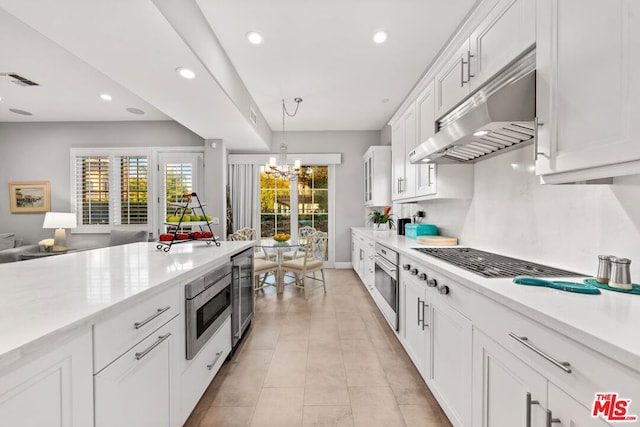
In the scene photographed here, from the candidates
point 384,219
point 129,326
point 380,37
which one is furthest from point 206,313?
point 384,219

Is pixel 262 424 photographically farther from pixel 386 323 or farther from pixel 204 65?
pixel 204 65

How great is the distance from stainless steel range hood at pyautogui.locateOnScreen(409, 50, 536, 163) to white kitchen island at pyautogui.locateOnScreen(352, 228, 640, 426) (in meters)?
0.77

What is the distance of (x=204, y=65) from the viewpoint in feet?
7.84

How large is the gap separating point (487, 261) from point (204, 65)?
2.68 metres

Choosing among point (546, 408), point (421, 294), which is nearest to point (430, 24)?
point (421, 294)

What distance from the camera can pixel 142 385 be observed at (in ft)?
3.64

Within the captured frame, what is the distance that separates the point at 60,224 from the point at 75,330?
5.47 meters

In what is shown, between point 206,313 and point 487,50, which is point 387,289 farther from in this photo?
point 487,50

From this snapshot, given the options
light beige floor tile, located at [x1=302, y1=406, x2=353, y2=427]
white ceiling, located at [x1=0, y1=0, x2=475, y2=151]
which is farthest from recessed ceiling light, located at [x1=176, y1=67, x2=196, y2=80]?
light beige floor tile, located at [x1=302, y1=406, x2=353, y2=427]

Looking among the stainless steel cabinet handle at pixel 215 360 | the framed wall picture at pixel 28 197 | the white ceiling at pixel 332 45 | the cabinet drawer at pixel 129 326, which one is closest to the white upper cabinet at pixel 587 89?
the white ceiling at pixel 332 45

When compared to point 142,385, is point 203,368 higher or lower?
lower

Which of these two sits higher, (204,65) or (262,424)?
(204,65)

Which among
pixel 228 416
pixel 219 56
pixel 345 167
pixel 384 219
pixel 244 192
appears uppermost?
pixel 219 56

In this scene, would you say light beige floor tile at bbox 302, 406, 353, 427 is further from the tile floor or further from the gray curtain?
the gray curtain
